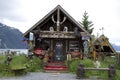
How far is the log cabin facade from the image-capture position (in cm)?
2847

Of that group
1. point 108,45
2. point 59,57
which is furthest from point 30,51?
point 108,45

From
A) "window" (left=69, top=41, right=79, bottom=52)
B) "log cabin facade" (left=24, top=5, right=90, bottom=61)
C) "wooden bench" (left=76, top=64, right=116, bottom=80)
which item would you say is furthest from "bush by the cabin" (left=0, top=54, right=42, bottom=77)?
"window" (left=69, top=41, right=79, bottom=52)

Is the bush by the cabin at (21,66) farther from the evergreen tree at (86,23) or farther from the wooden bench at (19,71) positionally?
the evergreen tree at (86,23)

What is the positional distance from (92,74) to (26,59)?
7.31 m

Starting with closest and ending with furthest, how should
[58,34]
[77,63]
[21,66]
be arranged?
[21,66] → [77,63] → [58,34]

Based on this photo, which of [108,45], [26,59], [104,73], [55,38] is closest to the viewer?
[104,73]

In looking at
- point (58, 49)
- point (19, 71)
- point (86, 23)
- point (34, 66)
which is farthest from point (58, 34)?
point (86, 23)

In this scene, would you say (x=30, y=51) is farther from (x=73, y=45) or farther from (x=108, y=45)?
(x=108, y=45)

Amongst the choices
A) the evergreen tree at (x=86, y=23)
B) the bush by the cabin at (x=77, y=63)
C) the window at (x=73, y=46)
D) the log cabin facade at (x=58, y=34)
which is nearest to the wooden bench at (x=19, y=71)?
the bush by the cabin at (x=77, y=63)

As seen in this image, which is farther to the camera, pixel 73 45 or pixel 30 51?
pixel 73 45

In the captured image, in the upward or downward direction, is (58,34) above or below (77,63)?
above

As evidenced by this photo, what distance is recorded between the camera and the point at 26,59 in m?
27.2

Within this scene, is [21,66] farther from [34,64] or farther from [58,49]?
[58,49]

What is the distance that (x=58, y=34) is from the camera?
28.4m
